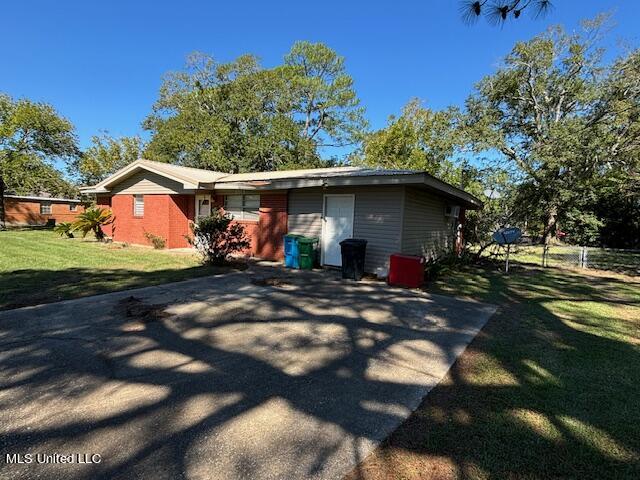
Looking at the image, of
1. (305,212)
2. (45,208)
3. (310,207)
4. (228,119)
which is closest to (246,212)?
(305,212)

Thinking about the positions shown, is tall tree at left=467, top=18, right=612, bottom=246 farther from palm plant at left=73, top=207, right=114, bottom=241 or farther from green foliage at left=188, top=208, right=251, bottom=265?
palm plant at left=73, top=207, right=114, bottom=241

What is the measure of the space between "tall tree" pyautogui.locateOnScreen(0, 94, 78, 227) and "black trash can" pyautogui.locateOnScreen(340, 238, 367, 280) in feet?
82.9

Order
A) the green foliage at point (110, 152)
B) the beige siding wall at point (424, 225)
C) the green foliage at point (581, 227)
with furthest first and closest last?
the green foliage at point (110, 152), the green foliage at point (581, 227), the beige siding wall at point (424, 225)

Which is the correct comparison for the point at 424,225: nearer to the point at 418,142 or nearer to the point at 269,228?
the point at 269,228

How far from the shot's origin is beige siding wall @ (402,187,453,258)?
877 cm

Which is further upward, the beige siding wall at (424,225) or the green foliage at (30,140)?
the green foliage at (30,140)

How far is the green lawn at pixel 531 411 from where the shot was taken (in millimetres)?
2191

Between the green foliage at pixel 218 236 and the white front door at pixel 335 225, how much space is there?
231 centimetres

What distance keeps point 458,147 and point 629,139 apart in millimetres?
8028

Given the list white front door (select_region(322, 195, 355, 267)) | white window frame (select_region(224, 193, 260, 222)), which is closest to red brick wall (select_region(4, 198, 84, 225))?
white window frame (select_region(224, 193, 260, 222))

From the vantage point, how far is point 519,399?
304 centimetres

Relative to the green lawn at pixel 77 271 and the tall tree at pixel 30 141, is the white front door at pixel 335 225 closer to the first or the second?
the green lawn at pixel 77 271

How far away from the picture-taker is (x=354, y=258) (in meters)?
8.33

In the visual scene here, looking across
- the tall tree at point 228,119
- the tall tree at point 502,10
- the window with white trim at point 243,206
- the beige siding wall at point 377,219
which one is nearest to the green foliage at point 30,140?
the tall tree at point 228,119
